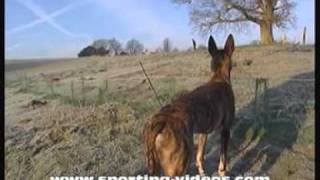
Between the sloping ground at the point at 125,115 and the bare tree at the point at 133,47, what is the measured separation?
0.36 metres

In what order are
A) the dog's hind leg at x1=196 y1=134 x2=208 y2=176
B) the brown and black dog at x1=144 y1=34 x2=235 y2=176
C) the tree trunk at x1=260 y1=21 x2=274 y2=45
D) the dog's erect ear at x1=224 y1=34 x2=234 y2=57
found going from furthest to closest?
the tree trunk at x1=260 y1=21 x2=274 y2=45, the dog's hind leg at x1=196 y1=134 x2=208 y2=176, the dog's erect ear at x1=224 y1=34 x2=234 y2=57, the brown and black dog at x1=144 y1=34 x2=235 y2=176

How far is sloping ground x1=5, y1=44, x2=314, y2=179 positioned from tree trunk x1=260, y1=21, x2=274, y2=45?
422mm

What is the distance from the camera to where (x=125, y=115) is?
4547mm

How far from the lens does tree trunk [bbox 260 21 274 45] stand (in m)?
3.69

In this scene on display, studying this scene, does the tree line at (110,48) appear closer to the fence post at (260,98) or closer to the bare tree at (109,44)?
the bare tree at (109,44)

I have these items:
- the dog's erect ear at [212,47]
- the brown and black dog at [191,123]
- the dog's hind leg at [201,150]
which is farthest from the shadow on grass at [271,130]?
the dog's erect ear at [212,47]

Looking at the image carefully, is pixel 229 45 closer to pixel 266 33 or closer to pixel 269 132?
pixel 266 33

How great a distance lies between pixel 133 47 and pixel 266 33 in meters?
0.95

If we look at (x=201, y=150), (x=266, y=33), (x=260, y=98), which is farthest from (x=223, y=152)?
(x=260, y=98)

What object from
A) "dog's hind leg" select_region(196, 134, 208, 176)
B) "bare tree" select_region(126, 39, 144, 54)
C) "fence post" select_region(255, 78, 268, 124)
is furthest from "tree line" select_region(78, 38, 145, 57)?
"fence post" select_region(255, 78, 268, 124)

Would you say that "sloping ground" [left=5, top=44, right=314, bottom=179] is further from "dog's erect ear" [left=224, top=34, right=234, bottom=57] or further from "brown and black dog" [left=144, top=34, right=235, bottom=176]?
"dog's erect ear" [left=224, top=34, right=234, bottom=57]

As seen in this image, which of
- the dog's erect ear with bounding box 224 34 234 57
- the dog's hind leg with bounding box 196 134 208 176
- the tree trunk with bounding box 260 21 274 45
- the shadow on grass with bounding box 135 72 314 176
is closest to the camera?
the dog's erect ear with bounding box 224 34 234 57

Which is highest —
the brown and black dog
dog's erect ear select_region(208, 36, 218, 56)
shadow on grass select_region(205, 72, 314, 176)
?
dog's erect ear select_region(208, 36, 218, 56)

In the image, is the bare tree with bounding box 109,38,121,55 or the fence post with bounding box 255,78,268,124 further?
the fence post with bounding box 255,78,268,124
